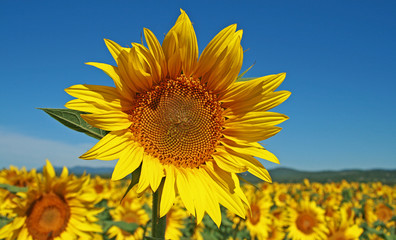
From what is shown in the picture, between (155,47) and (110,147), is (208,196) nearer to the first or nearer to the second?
(110,147)

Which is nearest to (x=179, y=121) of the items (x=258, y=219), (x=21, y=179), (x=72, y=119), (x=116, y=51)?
(x=116, y=51)

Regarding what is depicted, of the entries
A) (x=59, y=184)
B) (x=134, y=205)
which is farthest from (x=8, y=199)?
(x=134, y=205)

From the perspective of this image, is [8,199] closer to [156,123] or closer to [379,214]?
[156,123]

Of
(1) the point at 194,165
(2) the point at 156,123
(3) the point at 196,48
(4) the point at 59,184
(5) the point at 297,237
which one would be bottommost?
(5) the point at 297,237

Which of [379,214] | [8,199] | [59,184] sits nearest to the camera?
[59,184]

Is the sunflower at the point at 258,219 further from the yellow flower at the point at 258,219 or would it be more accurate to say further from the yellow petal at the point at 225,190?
the yellow petal at the point at 225,190

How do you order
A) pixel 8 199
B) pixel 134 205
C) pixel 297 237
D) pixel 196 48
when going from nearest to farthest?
pixel 196 48 < pixel 8 199 < pixel 134 205 < pixel 297 237

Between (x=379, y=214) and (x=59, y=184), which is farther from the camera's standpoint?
(x=379, y=214)

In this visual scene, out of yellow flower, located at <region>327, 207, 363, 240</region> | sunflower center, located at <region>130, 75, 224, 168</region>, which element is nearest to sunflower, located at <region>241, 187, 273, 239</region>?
yellow flower, located at <region>327, 207, 363, 240</region>
